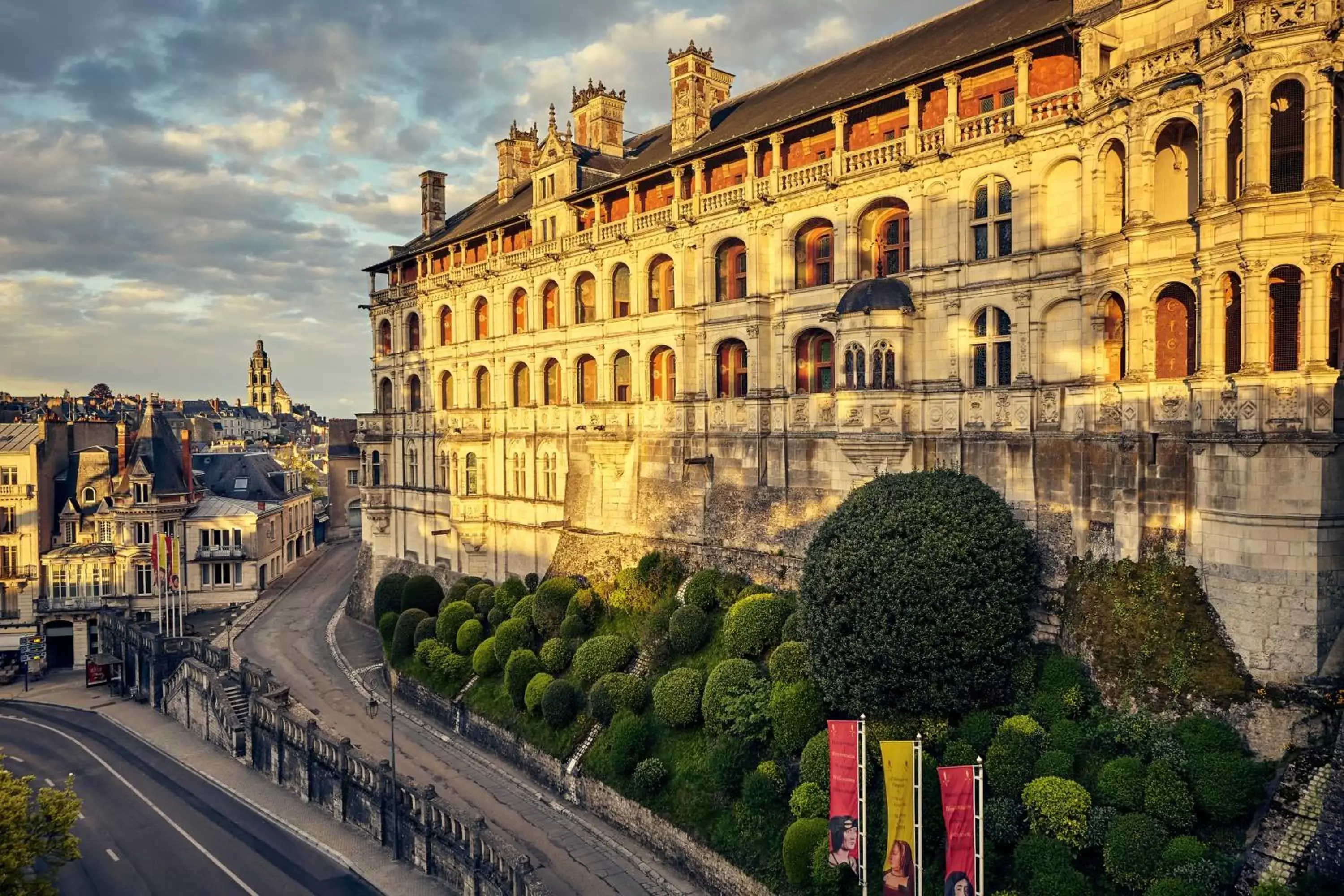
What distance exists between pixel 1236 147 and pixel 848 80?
62.0ft

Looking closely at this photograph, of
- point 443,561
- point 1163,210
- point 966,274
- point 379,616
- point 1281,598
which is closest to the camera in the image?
point 1281,598

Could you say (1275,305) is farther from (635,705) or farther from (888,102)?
(635,705)

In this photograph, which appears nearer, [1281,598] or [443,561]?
[1281,598]

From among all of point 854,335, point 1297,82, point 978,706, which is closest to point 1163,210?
point 1297,82

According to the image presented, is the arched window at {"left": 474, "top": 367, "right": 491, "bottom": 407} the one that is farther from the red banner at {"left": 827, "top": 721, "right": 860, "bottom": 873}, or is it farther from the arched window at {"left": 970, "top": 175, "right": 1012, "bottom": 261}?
the red banner at {"left": 827, "top": 721, "right": 860, "bottom": 873}

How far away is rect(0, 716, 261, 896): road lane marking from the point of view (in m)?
33.8

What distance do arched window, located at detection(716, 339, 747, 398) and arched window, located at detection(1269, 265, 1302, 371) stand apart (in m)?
22.3

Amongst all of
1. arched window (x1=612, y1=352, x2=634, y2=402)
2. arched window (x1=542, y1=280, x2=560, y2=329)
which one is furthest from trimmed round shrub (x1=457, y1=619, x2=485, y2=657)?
arched window (x1=542, y1=280, x2=560, y2=329)

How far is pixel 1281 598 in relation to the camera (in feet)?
73.8

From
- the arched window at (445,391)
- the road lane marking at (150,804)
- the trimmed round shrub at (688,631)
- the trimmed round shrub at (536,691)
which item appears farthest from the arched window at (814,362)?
the arched window at (445,391)

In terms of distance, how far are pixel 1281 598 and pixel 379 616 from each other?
47.2 metres

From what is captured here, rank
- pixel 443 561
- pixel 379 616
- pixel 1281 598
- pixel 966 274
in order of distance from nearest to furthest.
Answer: pixel 1281 598 < pixel 966 274 < pixel 379 616 < pixel 443 561

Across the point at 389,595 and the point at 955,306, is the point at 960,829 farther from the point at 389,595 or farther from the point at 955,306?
the point at 389,595

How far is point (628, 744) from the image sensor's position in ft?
109
